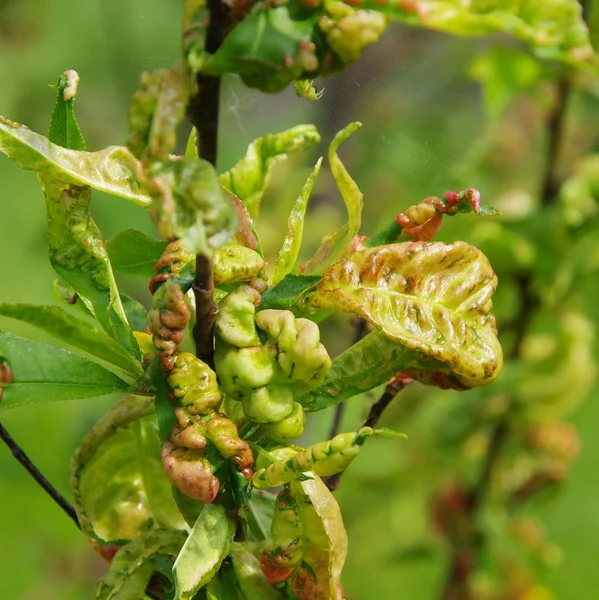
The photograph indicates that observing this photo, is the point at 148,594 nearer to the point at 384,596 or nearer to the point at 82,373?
the point at 82,373

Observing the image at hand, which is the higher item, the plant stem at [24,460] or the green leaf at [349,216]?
the green leaf at [349,216]

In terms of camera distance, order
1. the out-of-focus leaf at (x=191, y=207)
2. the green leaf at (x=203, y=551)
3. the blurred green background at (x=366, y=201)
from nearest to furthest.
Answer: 1. the out-of-focus leaf at (x=191, y=207)
2. the green leaf at (x=203, y=551)
3. the blurred green background at (x=366, y=201)

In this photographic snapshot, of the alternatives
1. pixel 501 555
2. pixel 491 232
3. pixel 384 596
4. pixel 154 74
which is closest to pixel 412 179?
pixel 491 232

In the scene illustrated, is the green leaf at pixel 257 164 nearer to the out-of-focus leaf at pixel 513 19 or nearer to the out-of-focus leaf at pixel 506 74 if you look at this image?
the out-of-focus leaf at pixel 513 19

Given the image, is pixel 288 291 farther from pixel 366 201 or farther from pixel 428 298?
pixel 366 201

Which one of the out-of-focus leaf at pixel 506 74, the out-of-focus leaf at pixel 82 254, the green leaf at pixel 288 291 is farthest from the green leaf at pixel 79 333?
the out-of-focus leaf at pixel 506 74

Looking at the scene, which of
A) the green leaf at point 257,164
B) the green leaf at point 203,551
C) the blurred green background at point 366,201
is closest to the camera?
the green leaf at point 203,551

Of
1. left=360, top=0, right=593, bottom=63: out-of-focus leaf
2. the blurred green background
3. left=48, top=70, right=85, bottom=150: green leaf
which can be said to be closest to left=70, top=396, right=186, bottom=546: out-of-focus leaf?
left=48, top=70, right=85, bottom=150: green leaf
